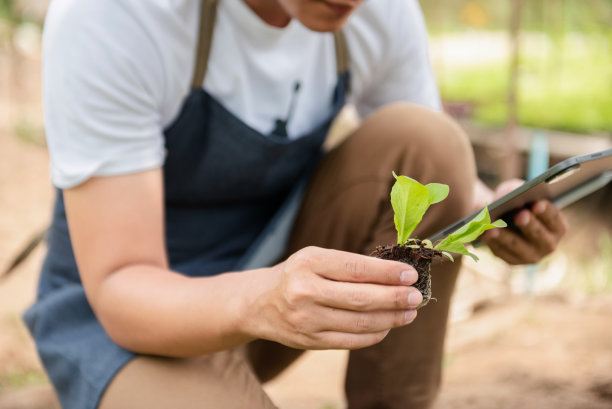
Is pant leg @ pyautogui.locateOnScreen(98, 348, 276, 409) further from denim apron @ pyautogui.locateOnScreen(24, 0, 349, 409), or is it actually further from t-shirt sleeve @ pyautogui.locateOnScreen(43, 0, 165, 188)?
t-shirt sleeve @ pyautogui.locateOnScreen(43, 0, 165, 188)

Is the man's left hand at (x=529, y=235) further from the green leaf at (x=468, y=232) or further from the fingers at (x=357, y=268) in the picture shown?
the fingers at (x=357, y=268)

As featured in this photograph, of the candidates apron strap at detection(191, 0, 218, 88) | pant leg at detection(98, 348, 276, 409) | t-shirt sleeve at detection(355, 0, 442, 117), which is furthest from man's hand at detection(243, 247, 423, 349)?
t-shirt sleeve at detection(355, 0, 442, 117)

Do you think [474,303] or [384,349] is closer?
[384,349]

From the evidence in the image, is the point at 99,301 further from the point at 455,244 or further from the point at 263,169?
the point at 455,244

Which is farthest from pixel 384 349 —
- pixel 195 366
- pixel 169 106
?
pixel 169 106

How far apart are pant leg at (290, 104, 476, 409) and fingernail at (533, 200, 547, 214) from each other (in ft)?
0.55

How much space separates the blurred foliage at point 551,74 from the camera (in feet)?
16.2

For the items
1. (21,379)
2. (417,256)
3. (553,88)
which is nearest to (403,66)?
(417,256)

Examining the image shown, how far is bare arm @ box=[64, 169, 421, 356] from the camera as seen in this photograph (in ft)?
3.21

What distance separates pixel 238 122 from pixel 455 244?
0.69 metres

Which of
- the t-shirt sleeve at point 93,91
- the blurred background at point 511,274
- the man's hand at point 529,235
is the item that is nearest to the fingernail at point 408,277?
the man's hand at point 529,235

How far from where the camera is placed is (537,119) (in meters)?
4.99

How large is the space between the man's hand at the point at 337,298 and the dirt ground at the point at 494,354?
123 centimetres

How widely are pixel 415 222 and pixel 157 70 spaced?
0.68 metres
